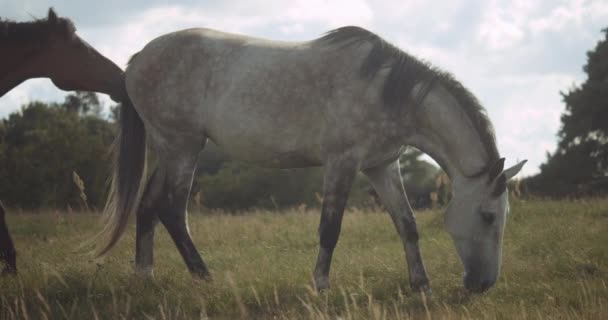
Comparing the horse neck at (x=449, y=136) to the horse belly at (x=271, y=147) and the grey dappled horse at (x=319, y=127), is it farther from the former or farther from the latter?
the horse belly at (x=271, y=147)

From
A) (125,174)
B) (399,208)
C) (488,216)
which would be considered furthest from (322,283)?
(125,174)

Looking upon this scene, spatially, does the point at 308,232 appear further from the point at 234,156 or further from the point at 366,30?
the point at 366,30

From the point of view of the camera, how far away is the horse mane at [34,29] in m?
5.77

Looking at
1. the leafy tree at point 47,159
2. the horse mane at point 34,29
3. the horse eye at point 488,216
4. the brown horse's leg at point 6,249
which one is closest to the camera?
the horse eye at point 488,216

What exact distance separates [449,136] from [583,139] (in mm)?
23082

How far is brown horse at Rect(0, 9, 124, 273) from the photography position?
5.79m

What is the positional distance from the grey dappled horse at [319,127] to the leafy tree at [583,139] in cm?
2021

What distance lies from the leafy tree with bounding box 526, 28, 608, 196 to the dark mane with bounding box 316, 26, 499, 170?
2017 cm

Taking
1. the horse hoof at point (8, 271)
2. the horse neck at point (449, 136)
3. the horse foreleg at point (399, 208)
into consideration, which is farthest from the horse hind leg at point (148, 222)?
the horse neck at point (449, 136)

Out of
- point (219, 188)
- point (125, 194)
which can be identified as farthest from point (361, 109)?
point (219, 188)

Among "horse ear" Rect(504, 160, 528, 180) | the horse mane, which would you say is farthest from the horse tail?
"horse ear" Rect(504, 160, 528, 180)

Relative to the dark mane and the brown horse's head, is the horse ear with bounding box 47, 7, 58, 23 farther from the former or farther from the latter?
the dark mane

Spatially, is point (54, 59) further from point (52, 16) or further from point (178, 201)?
point (178, 201)

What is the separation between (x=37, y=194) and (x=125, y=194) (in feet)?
71.0
